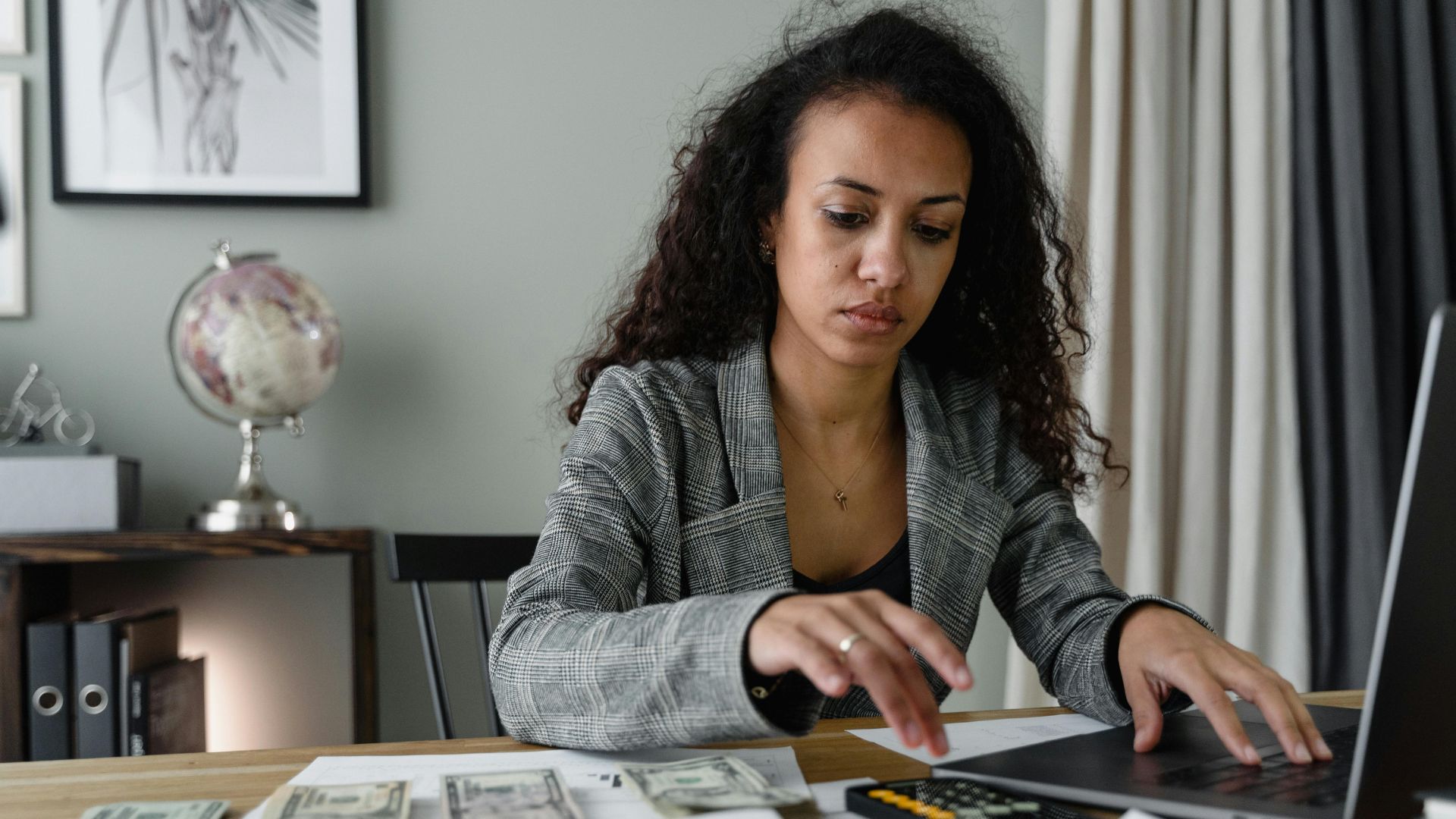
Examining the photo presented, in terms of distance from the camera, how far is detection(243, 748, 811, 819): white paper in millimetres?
694

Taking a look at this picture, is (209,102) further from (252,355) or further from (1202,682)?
(1202,682)

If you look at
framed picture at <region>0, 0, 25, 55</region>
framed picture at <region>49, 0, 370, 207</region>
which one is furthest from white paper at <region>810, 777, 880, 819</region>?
framed picture at <region>0, 0, 25, 55</region>

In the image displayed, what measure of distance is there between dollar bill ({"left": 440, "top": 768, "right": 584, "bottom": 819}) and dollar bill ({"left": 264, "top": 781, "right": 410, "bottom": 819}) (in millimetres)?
26

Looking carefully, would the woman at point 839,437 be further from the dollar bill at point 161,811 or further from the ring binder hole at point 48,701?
the ring binder hole at point 48,701

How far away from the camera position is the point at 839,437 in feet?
4.32

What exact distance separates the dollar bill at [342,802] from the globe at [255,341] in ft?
4.00

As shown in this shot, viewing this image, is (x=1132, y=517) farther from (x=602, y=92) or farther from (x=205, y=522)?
(x=205, y=522)

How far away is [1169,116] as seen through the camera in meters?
2.25

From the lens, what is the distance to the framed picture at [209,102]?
2.03 meters

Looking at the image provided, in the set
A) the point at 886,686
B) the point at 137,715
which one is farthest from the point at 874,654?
the point at 137,715

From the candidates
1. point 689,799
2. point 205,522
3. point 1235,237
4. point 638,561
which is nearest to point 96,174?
point 205,522

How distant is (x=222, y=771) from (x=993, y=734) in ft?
1.90

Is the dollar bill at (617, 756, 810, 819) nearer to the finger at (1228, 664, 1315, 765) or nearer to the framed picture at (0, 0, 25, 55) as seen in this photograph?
the finger at (1228, 664, 1315, 765)

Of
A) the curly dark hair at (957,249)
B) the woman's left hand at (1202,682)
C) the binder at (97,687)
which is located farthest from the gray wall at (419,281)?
the woman's left hand at (1202,682)
